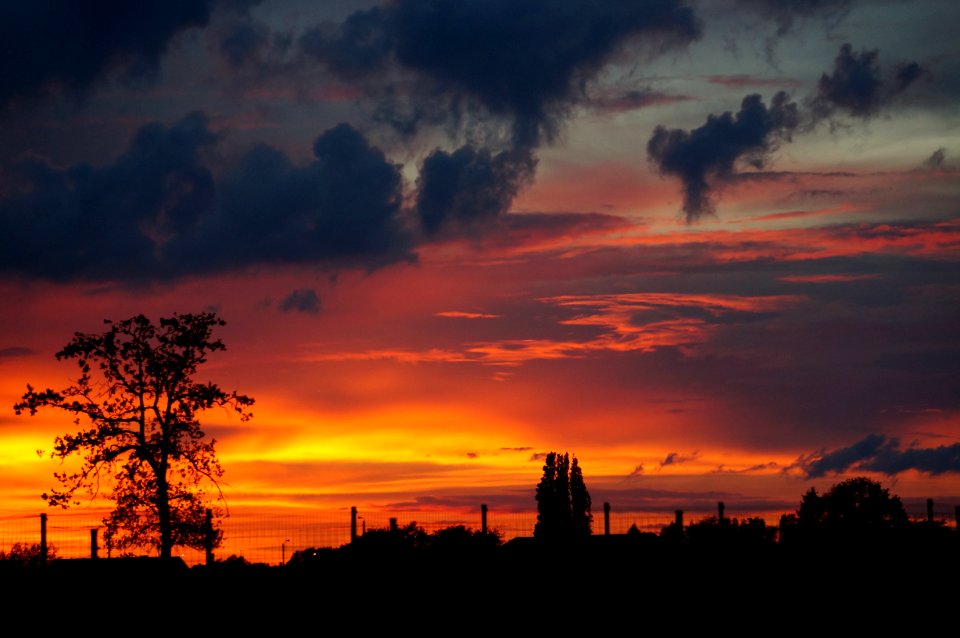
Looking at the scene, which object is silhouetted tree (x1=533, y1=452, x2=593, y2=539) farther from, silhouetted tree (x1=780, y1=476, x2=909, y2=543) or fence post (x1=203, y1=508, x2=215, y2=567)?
fence post (x1=203, y1=508, x2=215, y2=567)

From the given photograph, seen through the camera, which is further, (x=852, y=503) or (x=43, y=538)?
(x=852, y=503)

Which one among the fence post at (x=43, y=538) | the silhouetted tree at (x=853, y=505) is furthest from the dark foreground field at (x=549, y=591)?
the silhouetted tree at (x=853, y=505)

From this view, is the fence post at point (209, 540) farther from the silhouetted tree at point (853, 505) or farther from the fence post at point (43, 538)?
the silhouetted tree at point (853, 505)

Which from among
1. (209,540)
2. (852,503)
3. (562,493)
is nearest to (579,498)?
(562,493)

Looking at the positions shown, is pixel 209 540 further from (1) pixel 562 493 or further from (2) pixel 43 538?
(1) pixel 562 493

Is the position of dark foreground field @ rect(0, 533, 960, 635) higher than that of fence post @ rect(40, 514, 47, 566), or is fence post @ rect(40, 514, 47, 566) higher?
fence post @ rect(40, 514, 47, 566)

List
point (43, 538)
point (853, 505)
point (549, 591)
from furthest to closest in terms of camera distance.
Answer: point (853, 505) < point (43, 538) < point (549, 591)

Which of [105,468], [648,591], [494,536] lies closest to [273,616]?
[648,591]

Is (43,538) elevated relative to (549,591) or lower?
elevated

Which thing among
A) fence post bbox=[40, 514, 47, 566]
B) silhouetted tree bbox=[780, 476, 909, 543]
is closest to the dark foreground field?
fence post bbox=[40, 514, 47, 566]

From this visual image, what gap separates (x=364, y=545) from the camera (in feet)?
166

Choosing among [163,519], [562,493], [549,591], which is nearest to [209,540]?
[163,519]

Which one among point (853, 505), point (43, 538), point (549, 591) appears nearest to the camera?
point (549, 591)

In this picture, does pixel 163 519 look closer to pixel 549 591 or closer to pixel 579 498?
pixel 549 591
